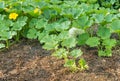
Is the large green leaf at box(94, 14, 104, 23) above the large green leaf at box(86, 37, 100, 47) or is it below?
above

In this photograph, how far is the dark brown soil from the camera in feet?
9.74

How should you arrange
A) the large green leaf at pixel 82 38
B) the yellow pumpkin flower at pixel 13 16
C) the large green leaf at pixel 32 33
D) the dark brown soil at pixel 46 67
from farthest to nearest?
the yellow pumpkin flower at pixel 13 16, the large green leaf at pixel 32 33, the large green leaf at pixel 82 38, the dark brown soil at pixel 46 67

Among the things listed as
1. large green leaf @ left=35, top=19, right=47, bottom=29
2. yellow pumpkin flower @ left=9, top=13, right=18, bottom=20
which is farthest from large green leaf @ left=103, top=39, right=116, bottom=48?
yellow pumpkin flower @ left=9, top=13, right=18, bottom=20

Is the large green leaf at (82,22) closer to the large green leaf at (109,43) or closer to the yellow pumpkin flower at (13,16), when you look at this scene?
the large green leaf at (109,43)

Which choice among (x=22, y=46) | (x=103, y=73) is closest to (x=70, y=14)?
Answer: (x=22, y=46)

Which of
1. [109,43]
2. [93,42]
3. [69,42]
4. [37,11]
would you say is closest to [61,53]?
[69,42]

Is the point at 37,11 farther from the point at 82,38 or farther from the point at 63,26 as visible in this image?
the point at 82,38

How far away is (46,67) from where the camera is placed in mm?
3166

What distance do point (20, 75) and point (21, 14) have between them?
109cm

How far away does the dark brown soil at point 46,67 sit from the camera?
2.97 metres

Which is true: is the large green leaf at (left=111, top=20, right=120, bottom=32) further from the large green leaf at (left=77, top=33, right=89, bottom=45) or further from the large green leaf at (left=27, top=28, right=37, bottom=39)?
the large green leaf at (left=27, top=28, right=37, bottom=39)

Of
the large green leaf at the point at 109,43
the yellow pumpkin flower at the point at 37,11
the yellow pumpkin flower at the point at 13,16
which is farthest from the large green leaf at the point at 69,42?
the yellow pumpkin flower at the point at 13,16

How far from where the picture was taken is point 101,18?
3537mm

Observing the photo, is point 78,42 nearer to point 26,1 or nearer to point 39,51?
point 39,51
